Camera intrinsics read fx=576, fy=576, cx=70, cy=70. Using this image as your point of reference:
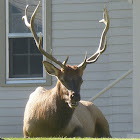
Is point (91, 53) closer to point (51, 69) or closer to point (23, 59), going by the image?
point (23, 59)

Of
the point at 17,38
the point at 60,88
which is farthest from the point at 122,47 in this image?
the point at 60,88

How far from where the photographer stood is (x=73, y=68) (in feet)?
29.5

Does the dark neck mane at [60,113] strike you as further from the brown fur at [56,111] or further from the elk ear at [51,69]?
the elk ear at [51,69]

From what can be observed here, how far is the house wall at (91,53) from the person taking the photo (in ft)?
38.1

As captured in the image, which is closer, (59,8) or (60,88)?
(60,88)

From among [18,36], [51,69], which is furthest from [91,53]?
[51,69]

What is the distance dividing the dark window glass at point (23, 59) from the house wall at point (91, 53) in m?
0.41

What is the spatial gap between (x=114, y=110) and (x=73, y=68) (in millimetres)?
2807

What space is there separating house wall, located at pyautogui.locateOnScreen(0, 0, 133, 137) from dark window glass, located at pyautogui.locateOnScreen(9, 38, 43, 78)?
0.41m

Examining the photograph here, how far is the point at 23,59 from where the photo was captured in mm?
12320

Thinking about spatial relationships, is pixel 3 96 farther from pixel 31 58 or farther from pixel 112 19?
pixel 112 19

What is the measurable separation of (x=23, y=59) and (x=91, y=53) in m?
1.51

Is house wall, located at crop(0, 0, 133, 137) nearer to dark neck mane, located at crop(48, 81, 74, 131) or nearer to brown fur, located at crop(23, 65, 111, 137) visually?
brown fur, located at crop(23, 65, 111, 137)

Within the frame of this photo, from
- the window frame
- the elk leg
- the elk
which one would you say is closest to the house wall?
the window frame
